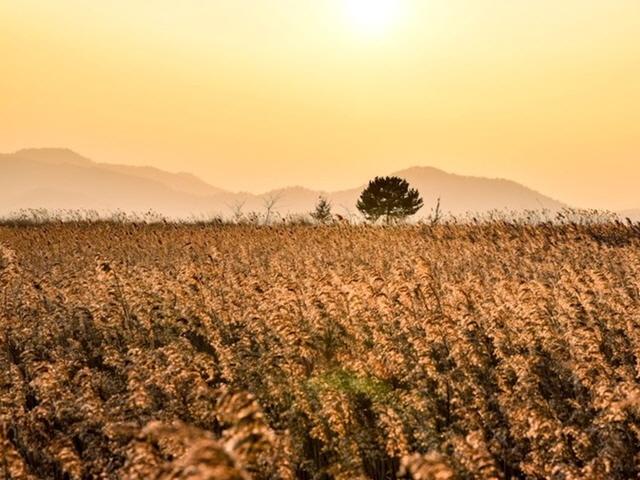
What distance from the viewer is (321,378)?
6598 mm

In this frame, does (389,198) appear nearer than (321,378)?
No

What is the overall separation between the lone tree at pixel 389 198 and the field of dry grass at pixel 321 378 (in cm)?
4196

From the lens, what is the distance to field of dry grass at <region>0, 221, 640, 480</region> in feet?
13.6

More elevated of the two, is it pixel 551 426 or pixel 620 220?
pixel 620 220

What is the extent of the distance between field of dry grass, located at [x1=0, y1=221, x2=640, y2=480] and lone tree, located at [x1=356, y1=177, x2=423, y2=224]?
42.0m

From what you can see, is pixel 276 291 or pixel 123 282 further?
pixel 123 282

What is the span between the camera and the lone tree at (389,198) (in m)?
56.2

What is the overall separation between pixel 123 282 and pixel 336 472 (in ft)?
27.9

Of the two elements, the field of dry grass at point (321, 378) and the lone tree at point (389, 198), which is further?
the lone tree at point (389, 198)

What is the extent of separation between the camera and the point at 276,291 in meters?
10.4

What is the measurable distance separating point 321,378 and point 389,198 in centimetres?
5066

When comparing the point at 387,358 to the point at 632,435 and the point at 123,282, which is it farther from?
the point at 123,282

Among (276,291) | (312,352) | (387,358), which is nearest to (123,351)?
(276,291)

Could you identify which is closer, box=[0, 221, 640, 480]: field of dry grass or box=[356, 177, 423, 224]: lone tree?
box=[0, 221, 640, 480]: field of dry grass
